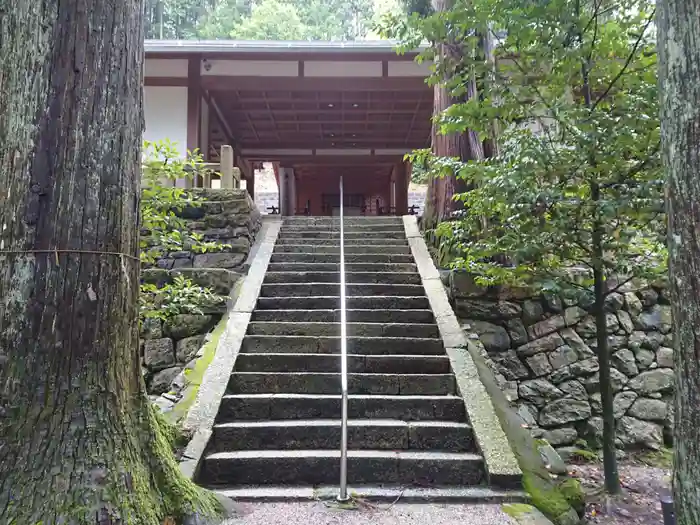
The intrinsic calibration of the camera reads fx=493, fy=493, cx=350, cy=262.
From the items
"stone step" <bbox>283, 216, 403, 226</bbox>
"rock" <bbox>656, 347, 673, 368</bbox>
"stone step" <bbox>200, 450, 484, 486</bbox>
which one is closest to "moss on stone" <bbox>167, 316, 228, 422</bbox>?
"stone step" <bbox>200, 450, 484, 486</bbox>

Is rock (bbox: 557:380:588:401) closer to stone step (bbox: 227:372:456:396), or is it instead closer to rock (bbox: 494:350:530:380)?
rock (bbox: 494:350:530:380)

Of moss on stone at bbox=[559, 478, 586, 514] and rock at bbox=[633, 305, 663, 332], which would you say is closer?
moss on stone at bbox=[559, 478, 586, 514]

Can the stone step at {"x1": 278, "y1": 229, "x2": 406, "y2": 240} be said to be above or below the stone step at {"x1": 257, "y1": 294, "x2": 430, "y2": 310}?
above

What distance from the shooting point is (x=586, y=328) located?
17.5 feet

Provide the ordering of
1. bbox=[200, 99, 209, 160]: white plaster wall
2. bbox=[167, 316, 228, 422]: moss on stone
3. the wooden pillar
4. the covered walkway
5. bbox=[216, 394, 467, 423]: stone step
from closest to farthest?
1. bbox=[167, 316, 228, 422]: moss on stone
2. bbox=[216, 394, 467, 423]: stone step
3. the covered walkway
4. bbox=[200, 99, 209, 160]: white plaster wall
5. the wooden pillar

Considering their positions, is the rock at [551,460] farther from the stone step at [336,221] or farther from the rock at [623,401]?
the stone step at [336,221]

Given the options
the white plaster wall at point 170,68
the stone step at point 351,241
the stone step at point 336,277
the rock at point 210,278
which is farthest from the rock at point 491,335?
the white plaster wall at point 170,68

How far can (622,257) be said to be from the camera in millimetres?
3447

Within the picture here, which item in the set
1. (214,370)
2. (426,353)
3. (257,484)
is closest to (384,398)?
(426,353)

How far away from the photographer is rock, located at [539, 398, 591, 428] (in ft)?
16.7

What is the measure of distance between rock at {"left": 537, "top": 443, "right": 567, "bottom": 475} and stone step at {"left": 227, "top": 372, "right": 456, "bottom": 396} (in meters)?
0.72

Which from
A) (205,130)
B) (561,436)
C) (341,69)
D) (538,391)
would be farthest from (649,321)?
(205,130)

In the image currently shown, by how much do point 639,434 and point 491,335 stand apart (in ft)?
6.01

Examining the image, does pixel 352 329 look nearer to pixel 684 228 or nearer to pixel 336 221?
pixel 684 228
